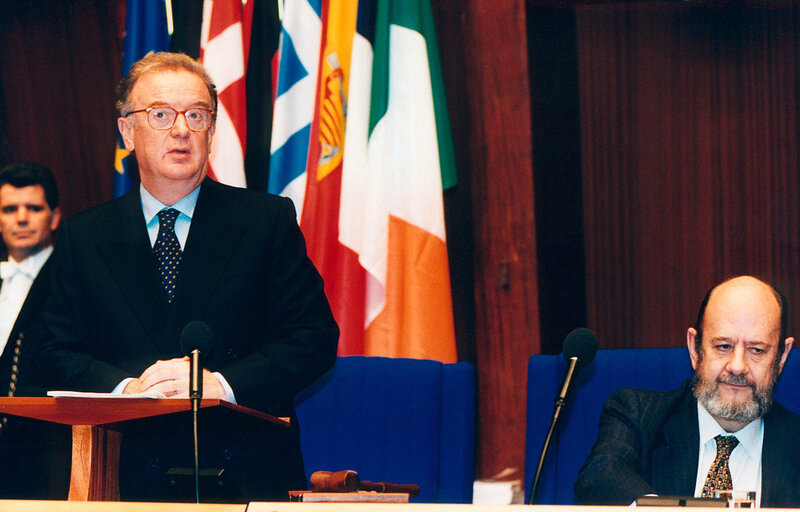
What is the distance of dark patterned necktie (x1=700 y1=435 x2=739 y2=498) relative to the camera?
2926mm

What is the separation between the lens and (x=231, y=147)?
4.16m

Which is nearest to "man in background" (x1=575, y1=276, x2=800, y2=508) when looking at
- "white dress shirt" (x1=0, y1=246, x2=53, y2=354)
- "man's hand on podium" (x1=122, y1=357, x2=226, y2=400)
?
"man's hand on podium" (x1=122, y1=357, x2=226, y2=400)

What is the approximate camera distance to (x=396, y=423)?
10.4 ft

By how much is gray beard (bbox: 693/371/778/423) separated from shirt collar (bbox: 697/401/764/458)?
0.22ft

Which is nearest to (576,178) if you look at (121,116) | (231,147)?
(231,147)

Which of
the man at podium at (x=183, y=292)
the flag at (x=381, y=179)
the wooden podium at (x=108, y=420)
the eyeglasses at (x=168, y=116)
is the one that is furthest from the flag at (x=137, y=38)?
the wooden podium at (x=108, y=420)

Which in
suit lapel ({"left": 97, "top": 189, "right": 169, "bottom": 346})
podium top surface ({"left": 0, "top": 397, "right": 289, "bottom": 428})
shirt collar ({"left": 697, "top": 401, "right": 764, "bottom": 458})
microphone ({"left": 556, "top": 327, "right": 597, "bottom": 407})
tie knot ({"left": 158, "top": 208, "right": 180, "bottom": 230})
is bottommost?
shirt collar ({"left": 697, "top": 401, "right": 764, "bottom": 458})

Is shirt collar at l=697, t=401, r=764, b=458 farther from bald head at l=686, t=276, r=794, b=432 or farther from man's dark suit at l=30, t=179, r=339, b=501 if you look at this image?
man's dark suit at l=30, t=179, r=339, b=501

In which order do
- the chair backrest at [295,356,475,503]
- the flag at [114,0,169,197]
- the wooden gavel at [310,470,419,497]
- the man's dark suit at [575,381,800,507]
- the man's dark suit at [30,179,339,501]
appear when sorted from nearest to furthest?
the wooden gavel at [310,470,419,497] < the man's dark suit at [30,179,339,501] < the man's dark suit at [575,381,800,507] < the chair backrest at [295,356,475,503] < the flag at [114,0,169,197]

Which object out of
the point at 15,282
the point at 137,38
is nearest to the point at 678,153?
the point at 137,38

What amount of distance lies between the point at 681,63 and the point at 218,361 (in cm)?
259

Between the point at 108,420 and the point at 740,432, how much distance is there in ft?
6.06

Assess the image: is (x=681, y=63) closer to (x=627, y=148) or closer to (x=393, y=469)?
(x=627, y=148)

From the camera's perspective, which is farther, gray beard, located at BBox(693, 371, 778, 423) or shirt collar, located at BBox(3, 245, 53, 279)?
shirt collar, located at BBox(3, 245, 53, 279)
